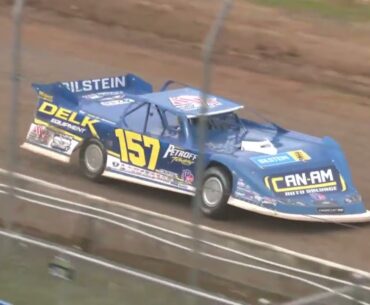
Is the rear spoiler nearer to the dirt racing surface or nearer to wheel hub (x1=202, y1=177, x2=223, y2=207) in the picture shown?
the dirt racing surface

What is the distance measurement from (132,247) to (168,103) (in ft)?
7.76

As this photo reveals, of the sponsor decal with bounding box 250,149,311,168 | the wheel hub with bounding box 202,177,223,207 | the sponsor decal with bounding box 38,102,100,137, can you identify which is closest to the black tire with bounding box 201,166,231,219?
the wheel hub with bounding box 202,177,223,207

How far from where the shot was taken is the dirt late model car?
10.8 metres

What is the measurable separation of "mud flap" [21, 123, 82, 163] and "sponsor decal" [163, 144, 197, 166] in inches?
47.8

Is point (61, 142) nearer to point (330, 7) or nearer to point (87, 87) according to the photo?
point (87, 87)

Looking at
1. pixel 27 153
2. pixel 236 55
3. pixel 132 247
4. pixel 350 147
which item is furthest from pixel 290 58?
pixel 132 247

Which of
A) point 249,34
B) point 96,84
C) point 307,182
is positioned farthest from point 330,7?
point 307,182

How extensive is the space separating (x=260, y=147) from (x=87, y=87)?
2425mm

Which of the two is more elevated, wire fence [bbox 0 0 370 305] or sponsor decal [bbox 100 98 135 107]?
sponsor decal [bbox 100 98 135 107]

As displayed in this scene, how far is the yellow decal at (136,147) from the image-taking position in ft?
37.6

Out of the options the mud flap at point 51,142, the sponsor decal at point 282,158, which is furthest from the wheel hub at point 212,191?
the mud flap at point 51,142

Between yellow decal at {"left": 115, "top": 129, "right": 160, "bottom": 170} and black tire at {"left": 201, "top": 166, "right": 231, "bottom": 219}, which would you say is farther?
yellow decal at {"left": 115, "top": 129, "right": 160, "bottom": 170}

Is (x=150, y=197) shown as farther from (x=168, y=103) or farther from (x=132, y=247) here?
(x=132, y=247)

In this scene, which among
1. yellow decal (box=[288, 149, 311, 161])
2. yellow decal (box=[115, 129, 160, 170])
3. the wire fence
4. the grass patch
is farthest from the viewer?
the grass patch
